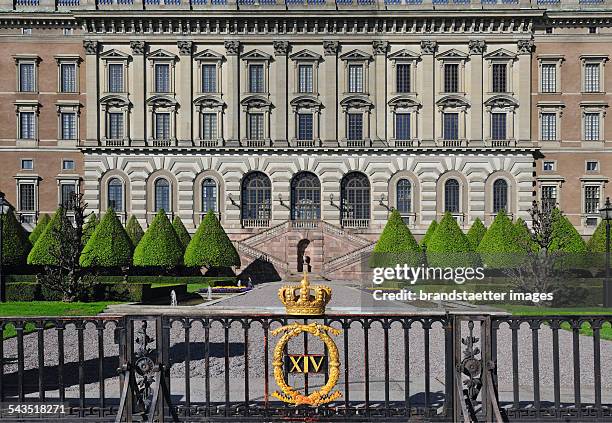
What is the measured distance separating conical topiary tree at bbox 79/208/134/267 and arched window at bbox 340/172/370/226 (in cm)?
1894

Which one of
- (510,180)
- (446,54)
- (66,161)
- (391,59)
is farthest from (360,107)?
(66,161)

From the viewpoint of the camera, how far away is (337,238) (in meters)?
48.5

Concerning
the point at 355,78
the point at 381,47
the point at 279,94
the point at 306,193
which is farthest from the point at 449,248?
the point at 279,94

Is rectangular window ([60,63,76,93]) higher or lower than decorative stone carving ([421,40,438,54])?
lower

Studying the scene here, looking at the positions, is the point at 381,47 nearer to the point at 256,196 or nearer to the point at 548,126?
the point at 548,126

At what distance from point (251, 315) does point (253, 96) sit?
44.1m

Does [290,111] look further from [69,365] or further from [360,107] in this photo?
[69,365]

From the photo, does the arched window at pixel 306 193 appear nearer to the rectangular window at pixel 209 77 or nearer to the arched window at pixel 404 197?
the arched window at pixel 404 197

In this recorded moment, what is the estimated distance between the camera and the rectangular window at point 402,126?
51594mm

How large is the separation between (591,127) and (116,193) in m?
37.9

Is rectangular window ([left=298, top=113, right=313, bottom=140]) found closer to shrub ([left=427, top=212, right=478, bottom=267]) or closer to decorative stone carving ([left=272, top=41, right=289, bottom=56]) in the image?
decorative stone carving ([left=272, top=41, right=289, bottom=56])

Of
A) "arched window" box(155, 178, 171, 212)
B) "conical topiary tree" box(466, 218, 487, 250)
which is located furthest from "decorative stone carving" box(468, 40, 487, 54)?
"arched window" box(155, 178, 171, 212)

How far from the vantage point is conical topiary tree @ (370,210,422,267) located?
134 ft

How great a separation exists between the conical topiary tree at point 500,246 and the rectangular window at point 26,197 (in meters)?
34.8
